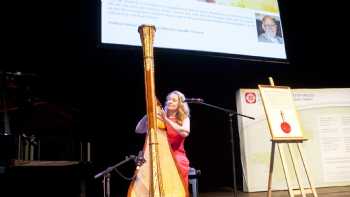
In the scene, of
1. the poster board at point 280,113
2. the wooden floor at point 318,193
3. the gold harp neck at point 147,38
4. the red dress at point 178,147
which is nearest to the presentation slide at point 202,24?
the poster board at point 280,113

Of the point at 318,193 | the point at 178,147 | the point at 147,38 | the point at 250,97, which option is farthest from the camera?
the point at 250,97

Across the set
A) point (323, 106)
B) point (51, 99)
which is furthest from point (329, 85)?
point (51, 99)

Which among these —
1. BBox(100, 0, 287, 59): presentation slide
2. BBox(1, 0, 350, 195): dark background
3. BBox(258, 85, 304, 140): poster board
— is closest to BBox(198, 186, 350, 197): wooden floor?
BBox(1, 0, 350, 195): dark background

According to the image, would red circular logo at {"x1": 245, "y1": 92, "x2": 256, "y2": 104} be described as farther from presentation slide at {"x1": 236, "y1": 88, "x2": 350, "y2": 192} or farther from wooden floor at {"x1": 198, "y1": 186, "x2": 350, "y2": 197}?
wooden floor at {"x1": 198, "y1": 186, "x2": 350, "y2": 197}

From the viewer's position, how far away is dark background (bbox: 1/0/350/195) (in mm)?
2494

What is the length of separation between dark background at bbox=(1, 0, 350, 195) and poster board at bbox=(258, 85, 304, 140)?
0.62 metres

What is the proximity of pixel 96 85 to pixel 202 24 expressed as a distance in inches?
40.2

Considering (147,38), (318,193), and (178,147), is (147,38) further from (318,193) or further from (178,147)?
(318,193)

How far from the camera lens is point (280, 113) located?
2.64 meters

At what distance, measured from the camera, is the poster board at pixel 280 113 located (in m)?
2.56

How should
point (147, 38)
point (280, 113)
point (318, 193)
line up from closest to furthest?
point (147, 38), point (280, 113), point (318, 193)

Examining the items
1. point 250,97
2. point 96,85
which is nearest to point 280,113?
point 250,97

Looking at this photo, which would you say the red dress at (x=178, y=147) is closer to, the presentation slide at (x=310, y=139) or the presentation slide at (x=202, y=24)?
the presentation slide at (x=202, y=24)

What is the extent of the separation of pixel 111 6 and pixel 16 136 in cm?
124
